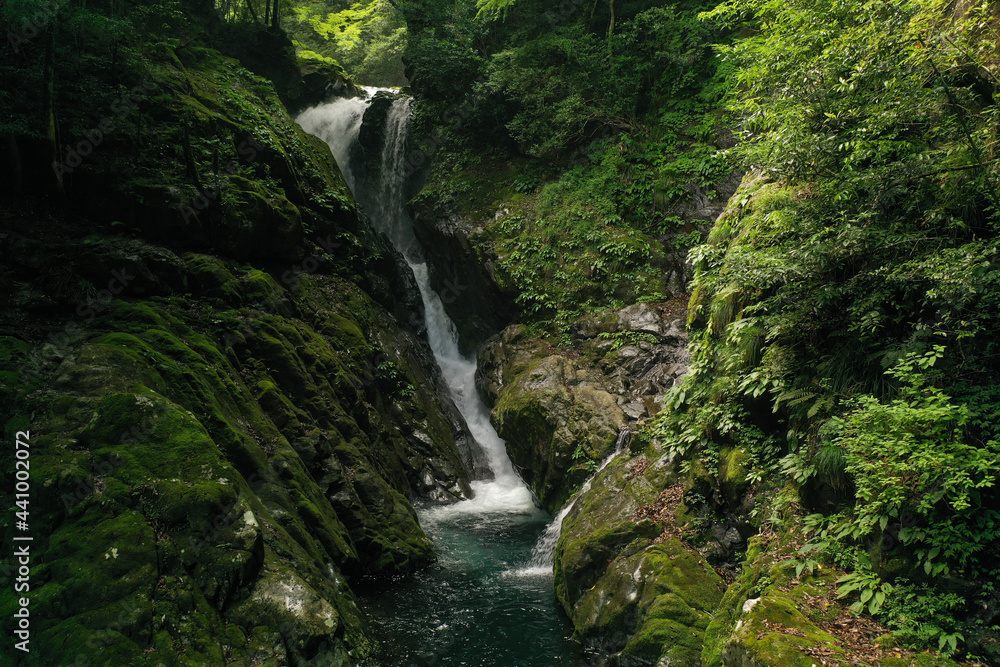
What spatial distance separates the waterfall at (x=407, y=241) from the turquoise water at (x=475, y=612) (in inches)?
87.7

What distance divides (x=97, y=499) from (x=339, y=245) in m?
9.03

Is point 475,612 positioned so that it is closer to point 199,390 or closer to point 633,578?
point 633,578

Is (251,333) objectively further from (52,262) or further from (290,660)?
(290,660)

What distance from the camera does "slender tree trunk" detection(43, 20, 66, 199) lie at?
23.4 feet

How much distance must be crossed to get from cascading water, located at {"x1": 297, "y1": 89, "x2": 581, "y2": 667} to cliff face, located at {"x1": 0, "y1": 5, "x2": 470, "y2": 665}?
0.60m

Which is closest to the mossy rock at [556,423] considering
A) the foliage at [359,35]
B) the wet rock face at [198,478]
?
the wet rock face at [198,478]

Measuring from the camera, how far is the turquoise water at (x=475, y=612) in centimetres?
631

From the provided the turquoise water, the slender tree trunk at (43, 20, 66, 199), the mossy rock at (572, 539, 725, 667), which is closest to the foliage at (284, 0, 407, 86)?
the slender tree trunk at (43, 20, 66, 199)

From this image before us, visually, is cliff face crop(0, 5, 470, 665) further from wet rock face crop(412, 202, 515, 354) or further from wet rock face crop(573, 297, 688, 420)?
wet rock face crop(573, 297, 688, 420)

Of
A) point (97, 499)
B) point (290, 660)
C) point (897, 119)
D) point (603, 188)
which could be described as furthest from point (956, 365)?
point (603, 188)

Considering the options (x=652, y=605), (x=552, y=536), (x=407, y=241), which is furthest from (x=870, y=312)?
(x=407, y=241)

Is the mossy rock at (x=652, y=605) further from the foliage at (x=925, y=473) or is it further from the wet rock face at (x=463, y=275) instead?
the wet rock face at (x=463, y=275)

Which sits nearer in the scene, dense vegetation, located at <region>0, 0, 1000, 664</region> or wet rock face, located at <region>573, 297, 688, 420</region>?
dense vegetation, located at <region>0, 0, 1000, 664</region>

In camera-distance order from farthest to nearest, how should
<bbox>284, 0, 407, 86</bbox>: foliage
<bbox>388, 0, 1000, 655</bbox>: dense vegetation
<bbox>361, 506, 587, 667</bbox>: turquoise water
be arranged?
<bbox>284, 0, 407, 86</bbox>: foliage → <bbox>361, 506, 587, 667</bbox>: turquoise water → <bbox>388, 0, 1000, 655</bbox>: dense vegetation
